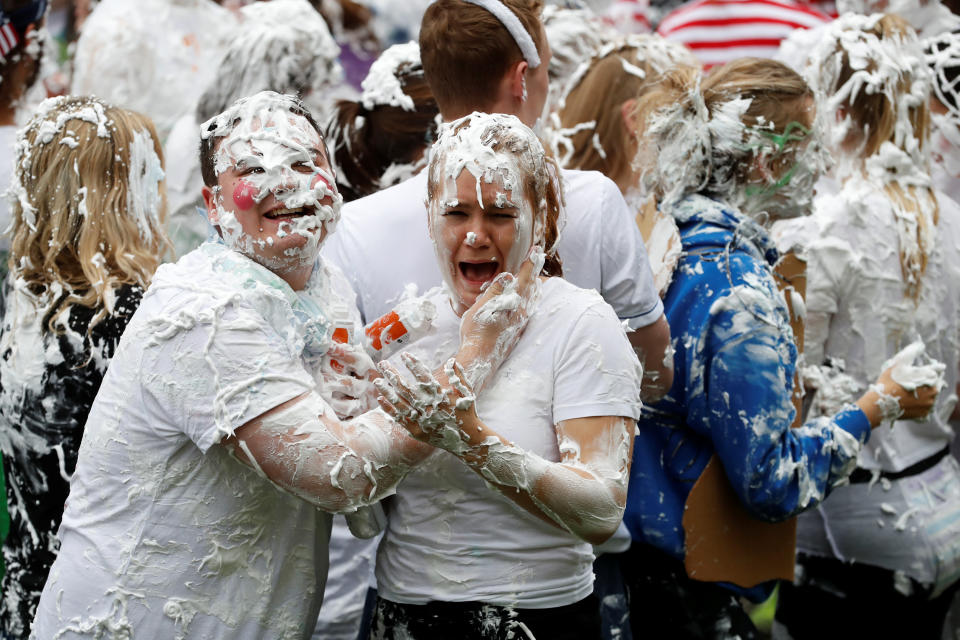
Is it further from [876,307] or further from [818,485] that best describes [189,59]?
[818,485]

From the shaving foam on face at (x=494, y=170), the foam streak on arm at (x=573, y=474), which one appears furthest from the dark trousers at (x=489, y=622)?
the shaving foam on face at (x=494, y=170)

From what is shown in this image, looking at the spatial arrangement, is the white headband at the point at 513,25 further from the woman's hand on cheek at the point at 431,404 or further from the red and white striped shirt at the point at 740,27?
the red and white striped shirt at the point at 740,27

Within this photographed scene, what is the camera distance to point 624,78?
393 cm

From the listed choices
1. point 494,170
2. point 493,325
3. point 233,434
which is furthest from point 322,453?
point 494,170

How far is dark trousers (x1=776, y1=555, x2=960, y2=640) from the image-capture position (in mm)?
3625

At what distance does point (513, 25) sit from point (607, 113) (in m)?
1.14

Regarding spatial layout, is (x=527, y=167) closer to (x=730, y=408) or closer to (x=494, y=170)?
(x=494, y=170)

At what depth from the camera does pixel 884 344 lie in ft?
12.1

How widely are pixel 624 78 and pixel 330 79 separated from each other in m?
1.41

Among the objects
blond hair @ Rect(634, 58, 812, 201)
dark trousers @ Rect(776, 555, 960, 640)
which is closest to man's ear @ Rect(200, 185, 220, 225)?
blond hair @ Rect(634, 58, 812, 201)

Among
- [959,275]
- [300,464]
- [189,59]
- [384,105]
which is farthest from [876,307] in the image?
[189,59]

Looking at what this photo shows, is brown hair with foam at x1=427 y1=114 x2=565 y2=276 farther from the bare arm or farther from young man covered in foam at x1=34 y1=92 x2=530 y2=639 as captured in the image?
the bare arm

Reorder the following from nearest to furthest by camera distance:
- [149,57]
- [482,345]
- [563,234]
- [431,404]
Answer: [431,404] → [482,345] → [563,234] → [149,57]

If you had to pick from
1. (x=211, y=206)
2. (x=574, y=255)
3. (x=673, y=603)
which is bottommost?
(x=673, y=603)
